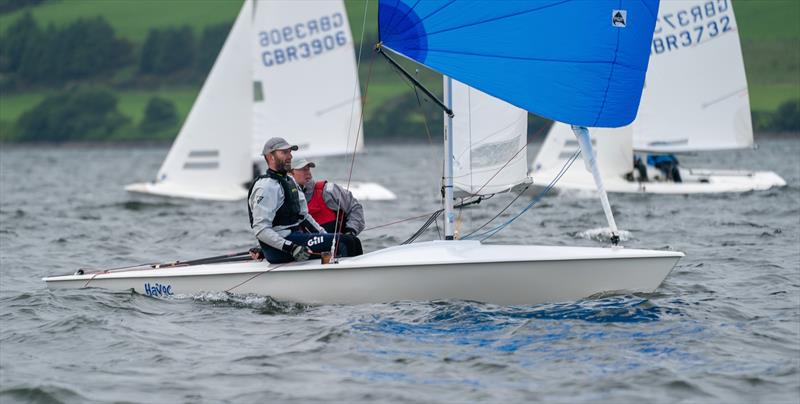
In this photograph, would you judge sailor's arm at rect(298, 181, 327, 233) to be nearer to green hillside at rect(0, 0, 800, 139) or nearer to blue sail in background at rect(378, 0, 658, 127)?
blue sail in background at rect(378, 0, 658, 127)

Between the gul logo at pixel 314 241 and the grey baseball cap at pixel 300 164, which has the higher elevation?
the grey baseball cap at pixel 300 164

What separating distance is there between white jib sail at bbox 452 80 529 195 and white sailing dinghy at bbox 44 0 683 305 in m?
0.39

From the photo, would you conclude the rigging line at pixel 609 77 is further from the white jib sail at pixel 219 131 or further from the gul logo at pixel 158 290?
the white jib sail at pixel 219 131

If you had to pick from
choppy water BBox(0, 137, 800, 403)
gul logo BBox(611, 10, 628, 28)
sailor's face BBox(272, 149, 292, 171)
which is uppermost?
gul logo BBox(611, 10, 628, 28)

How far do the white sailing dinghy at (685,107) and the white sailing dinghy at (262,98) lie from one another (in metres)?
3.49

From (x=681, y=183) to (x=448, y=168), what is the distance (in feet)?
35.8

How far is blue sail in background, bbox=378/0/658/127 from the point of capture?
7.50 meters

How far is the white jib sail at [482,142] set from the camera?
809 cm

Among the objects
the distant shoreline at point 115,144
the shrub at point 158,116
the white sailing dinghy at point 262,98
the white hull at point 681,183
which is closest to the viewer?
the white hull at point 681,183

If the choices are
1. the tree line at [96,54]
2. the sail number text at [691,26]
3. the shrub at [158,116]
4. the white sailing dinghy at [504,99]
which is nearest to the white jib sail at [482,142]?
the white sailing dinghy at [504,99]

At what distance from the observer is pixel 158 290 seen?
25.8ft

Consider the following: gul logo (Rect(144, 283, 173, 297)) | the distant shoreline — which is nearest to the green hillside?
the distant shoreline

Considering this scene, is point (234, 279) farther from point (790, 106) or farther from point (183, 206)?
point (790, 106)

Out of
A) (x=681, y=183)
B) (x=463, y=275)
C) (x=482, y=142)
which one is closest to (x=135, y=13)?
(x=681, y=183)
